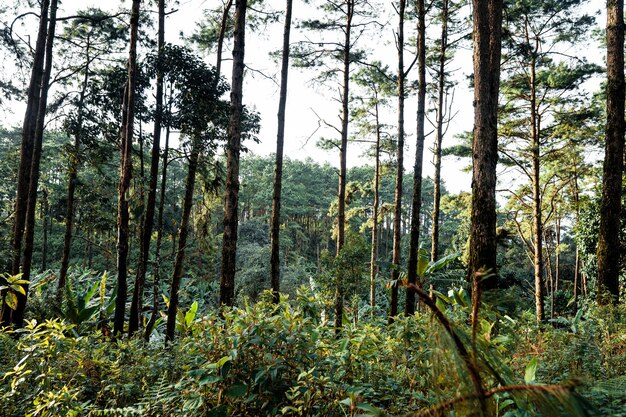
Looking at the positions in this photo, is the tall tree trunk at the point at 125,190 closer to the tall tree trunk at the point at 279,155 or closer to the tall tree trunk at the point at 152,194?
the tall tree trunk at the point at 152,194

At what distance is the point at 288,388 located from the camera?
8.16 feet

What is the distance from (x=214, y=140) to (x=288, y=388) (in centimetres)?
742

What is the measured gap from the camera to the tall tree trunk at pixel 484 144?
4617 mm

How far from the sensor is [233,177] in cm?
678

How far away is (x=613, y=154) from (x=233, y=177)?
7.08 metres

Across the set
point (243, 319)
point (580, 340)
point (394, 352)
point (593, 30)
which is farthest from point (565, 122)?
point (243, 319)

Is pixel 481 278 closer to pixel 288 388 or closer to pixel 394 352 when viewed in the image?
pixel 288 388

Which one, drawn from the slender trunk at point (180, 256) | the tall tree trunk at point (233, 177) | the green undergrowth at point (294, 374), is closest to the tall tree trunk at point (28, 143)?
the slender trunk at point (180, 256)

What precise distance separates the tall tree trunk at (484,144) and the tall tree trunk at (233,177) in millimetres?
4017

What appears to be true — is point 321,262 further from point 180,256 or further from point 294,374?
point 294,374

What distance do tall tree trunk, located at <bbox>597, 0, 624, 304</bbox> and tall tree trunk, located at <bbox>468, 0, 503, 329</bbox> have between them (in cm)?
344

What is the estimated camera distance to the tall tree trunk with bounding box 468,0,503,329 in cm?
462

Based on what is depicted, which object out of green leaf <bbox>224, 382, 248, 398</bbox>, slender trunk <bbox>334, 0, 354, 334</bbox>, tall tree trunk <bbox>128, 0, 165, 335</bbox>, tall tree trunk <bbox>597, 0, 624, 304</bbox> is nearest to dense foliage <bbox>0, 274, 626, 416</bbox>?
green leaf <bbox>224, 382, 248, 398</bbox>

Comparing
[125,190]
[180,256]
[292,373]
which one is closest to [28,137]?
[125,190]
